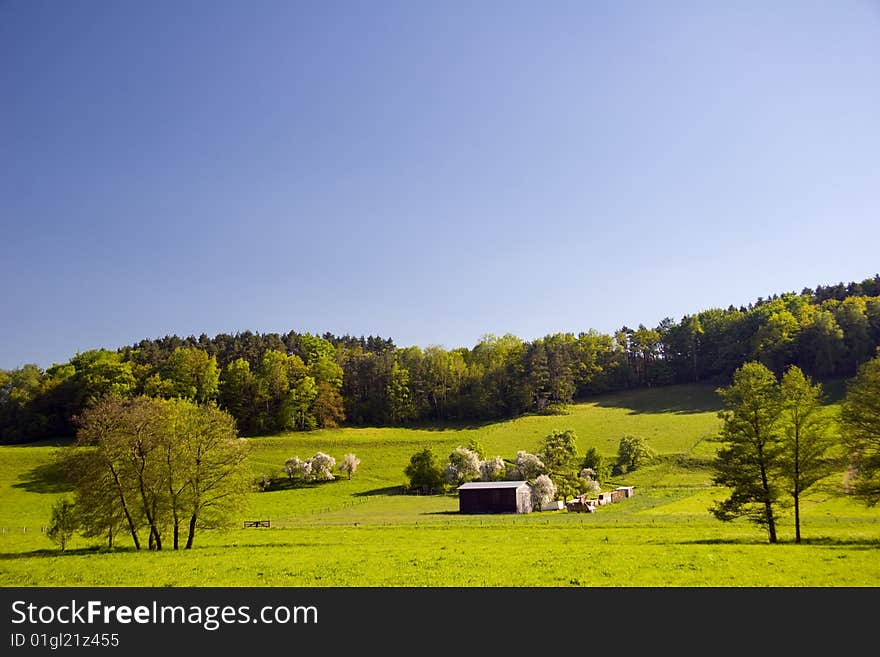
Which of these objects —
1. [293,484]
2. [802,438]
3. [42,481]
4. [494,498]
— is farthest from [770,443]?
[42,481]

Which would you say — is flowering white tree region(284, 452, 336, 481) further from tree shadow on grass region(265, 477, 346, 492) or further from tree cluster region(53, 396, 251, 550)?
tree cluster region(53, 396, 251, 550)

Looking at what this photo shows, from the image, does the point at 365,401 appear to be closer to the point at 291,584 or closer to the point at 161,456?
the point at 161,456

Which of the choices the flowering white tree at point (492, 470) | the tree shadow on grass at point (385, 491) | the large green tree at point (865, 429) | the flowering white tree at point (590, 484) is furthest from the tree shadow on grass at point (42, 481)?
the large green tree at point (865, 429)

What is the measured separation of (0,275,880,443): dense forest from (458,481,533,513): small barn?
64059 millimetres

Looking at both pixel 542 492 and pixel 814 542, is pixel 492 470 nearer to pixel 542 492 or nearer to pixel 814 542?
pixel 542 492

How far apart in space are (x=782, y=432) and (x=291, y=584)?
3190 centimetres

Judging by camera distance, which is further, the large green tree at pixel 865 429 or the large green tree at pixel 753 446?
the large green tree at pixel 753 446

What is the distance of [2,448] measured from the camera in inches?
3986

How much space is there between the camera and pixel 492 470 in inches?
3521

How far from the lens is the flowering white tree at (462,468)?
297 ft

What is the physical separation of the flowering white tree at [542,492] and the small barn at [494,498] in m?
2.36

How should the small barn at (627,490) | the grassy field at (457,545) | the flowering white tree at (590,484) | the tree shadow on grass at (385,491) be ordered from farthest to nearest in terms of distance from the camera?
1. the tree shadow on grass at (385,491)
2. the flowering white tree at (590,484)
3. the small barn at (627,490)
4. the grassy field at (457,545)

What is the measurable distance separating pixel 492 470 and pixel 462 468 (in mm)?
4925

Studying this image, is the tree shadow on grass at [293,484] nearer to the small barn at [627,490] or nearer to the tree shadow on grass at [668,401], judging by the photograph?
the small barn at [627,490]
